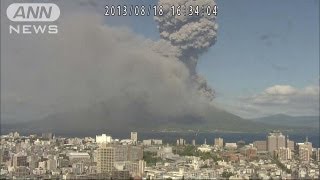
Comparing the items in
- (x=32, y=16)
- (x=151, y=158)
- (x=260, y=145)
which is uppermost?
(x=32, y=16)

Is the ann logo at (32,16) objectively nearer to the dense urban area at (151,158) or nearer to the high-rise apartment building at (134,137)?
the dense urban area at (151,158)

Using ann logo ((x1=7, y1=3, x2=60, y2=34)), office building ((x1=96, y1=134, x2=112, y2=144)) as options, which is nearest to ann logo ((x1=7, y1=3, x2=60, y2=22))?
ann logo ((x1=7, y1=3, x2=60, y2=34))

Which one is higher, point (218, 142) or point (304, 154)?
point (218, 142)

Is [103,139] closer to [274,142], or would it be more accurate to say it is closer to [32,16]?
[274,142]

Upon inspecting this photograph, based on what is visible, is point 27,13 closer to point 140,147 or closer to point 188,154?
point 140,147

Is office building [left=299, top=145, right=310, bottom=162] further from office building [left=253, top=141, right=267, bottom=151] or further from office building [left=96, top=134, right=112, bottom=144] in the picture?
office building [left=96, top=134, right=112, bottom=144]

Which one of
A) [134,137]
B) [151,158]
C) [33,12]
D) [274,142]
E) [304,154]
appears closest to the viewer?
[33,12]

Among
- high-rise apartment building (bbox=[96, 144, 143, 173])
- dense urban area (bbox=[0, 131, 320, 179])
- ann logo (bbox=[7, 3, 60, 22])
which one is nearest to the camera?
ann logo (bbox=[7, 3, 60, 22])

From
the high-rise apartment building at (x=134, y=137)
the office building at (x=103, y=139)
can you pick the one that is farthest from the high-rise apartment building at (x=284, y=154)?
the office building at (x=103, y=139)

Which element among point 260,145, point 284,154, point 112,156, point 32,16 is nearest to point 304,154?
point 284,154
